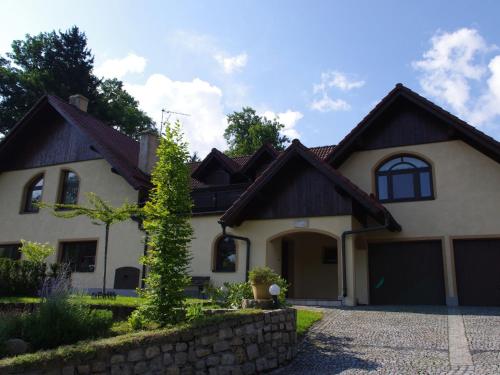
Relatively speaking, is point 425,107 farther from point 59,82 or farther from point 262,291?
point 59,82

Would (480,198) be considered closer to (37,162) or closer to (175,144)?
(175,144)

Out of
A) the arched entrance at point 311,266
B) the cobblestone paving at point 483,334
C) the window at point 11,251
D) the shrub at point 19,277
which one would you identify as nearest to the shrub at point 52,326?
the cobblestone paving at point 483,334

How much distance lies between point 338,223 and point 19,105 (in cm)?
2848

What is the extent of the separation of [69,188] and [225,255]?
825 cm

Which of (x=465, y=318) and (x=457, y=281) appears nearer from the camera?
(x=465, y=318)

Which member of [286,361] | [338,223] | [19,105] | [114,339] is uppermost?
[19,105]

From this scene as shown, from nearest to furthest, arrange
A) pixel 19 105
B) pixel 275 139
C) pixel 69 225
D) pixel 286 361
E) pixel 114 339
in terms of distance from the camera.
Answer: pixel 114 339
pixel 286 361
pixel 69 225
pixel 19 105
pixel 275 139

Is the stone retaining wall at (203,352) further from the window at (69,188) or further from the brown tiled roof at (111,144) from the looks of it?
the window at (69,188)

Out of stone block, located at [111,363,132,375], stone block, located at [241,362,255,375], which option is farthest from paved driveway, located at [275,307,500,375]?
stone block, located at [111,363,132,375]

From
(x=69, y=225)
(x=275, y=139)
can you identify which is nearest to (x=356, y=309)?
(x=69, y=225)

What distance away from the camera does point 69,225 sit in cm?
1917

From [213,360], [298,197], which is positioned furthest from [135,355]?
[298,197]

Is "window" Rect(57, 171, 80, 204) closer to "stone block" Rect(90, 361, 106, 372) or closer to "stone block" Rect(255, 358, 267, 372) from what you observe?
"stone block" Rect(255, 358, 267, 372)

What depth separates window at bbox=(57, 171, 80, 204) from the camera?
19.9 meters
